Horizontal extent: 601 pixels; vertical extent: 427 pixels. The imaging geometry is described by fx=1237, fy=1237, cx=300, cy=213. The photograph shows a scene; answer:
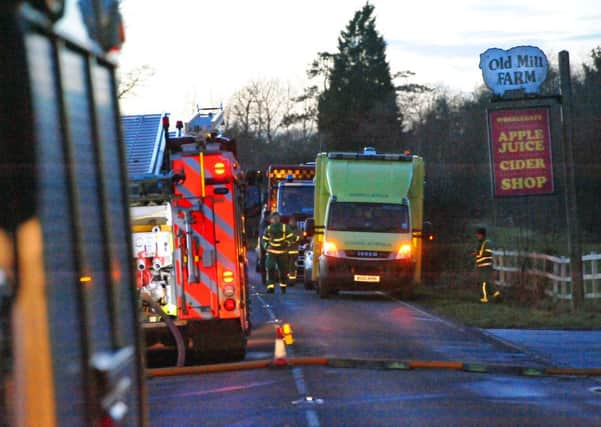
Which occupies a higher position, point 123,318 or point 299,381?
point 123,318

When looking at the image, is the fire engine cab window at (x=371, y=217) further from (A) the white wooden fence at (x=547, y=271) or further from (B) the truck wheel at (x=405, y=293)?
(A) the white wooden fence at (x=547, y=271)

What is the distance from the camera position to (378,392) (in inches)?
481

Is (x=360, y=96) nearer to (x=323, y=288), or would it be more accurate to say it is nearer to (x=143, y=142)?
(x=323, y=288)

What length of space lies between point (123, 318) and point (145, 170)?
11.6 meters

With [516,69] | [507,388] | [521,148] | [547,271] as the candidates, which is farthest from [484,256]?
[507,388]

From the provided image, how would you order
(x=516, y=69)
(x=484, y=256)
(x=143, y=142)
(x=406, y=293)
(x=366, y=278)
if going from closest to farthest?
(x=143, y=142) < (x=484, y=256) < (x=516, y=69) < (x=366, y=278) < (x=406, y=293)

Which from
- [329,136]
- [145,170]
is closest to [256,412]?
[145,170]

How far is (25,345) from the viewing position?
114 inches

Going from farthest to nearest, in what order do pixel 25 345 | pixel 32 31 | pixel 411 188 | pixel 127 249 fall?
pixel 411 188, pixel 127 249, pixel 32 31, pixel 25 345

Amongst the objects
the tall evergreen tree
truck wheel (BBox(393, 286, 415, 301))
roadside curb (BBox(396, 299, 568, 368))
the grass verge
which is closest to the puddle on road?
roadside curb (BBox(396, 299, 568, 368))

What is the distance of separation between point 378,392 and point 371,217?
683 inches

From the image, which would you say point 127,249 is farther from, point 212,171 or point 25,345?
point 212,171

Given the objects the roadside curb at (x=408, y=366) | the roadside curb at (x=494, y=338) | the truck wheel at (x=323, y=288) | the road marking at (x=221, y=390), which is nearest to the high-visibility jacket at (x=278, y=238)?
the truck wheel at (x=323, y=288)

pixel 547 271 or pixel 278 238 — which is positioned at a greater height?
Answer: pixel 278 238
